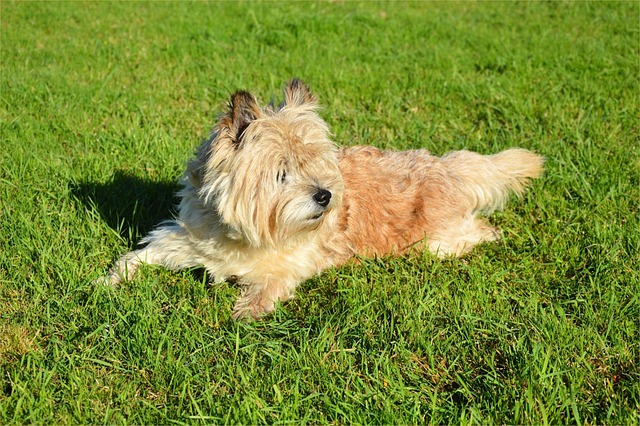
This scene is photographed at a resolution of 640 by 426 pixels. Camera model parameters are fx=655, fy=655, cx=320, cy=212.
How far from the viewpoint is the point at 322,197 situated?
394cm

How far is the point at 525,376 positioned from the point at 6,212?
374 cm

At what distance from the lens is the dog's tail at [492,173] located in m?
5.16

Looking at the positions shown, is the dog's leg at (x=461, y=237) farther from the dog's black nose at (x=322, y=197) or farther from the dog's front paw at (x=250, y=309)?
the dog's front paw at (x=250, y=309)

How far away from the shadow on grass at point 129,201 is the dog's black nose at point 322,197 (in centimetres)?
141

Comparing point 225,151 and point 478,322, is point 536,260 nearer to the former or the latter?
point 478,322

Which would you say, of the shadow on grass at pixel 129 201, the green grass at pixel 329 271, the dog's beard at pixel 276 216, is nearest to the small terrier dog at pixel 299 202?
the dog's beard at pixel 276 216

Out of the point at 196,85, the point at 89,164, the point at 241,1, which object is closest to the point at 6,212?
the point at 89,164

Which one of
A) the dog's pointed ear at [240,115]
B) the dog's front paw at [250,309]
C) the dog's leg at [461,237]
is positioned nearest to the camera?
the dog's pointed ear at [240,115]

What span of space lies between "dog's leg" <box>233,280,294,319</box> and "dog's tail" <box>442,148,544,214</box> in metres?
1.73

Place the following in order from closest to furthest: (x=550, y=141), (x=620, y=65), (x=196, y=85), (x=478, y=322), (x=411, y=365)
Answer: (x=411, y=365) → (x=478, y=322) → (x=550, y=141) → (x=196, y=85) → (x=620, y=65)

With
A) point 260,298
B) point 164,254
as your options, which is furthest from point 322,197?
point 164,254

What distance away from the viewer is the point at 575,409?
10.6 ft

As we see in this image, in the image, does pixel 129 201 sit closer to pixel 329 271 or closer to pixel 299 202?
pixel 329 271

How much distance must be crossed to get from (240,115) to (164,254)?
46.1 inches
